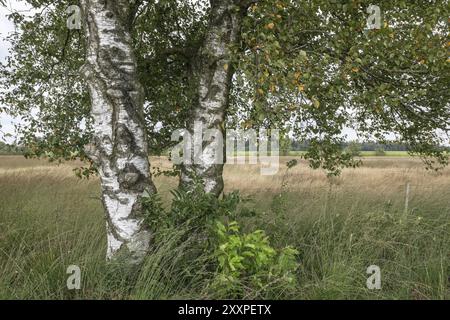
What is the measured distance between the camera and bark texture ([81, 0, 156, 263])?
5.38m

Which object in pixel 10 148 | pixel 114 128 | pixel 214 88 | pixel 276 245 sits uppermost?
pixel 214 88

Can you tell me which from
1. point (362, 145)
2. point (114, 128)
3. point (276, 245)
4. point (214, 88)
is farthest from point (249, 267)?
point (362, 145)

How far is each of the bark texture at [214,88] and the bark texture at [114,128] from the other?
3.44 ft

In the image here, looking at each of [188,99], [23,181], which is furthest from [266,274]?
[23,181]

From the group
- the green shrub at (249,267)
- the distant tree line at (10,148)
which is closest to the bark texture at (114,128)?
the green shrub at (249,267)

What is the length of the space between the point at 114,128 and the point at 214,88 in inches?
63.4

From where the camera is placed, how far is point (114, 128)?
5.39 meters

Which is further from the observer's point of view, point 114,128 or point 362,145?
point 362,145

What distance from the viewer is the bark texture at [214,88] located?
616cm

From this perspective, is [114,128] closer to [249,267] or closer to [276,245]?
[249,267]

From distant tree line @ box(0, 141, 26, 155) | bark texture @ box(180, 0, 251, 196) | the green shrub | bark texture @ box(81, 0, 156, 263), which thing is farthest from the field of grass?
distant tree line @ box(0, 141, 26, 155)

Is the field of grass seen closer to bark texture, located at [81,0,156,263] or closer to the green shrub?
the green shrub

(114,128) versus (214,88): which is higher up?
(214,88)

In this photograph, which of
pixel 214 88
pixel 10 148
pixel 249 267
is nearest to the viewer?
pixel 249 267
